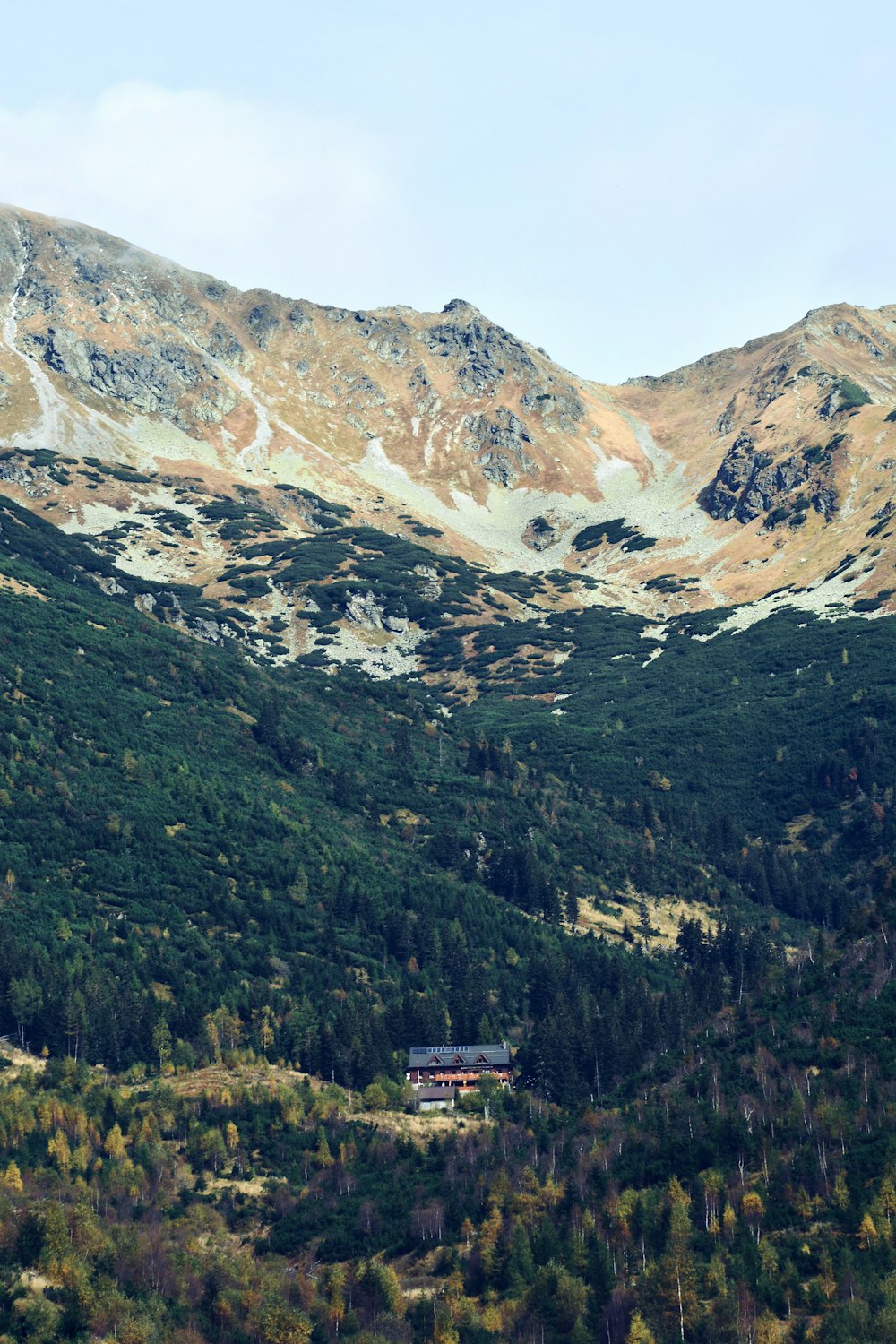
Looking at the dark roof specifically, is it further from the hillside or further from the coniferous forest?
the hillside

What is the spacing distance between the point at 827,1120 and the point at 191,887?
3205 inches

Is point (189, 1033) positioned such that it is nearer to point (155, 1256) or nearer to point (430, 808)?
point (155, 1256)

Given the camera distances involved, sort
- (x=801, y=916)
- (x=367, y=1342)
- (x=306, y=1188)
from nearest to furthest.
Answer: (x=367, y=1342) < (x=306, y=1188) < (x=801, y=916)

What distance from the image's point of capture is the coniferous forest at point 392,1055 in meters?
82.2

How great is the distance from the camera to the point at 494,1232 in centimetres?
8931

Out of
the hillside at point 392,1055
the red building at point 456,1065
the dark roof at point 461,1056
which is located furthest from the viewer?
the dark roof at point 461,1056

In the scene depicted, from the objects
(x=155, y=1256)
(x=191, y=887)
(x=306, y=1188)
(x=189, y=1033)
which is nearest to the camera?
(x=155, y=1256)

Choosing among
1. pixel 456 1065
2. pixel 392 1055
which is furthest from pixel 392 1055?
pixel 456 1065

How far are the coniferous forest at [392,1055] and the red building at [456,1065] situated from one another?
4.65 feet

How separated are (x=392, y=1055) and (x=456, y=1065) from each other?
226 inches

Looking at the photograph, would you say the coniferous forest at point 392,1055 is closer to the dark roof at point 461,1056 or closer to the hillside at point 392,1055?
the hillside at point 392,1055

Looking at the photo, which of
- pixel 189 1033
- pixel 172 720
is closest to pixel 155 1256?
pixel 189 1033

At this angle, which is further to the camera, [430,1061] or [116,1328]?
[430,1061]

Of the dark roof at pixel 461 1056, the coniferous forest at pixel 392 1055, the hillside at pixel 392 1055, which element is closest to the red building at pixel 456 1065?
the dark roof at pixel 461 1056
